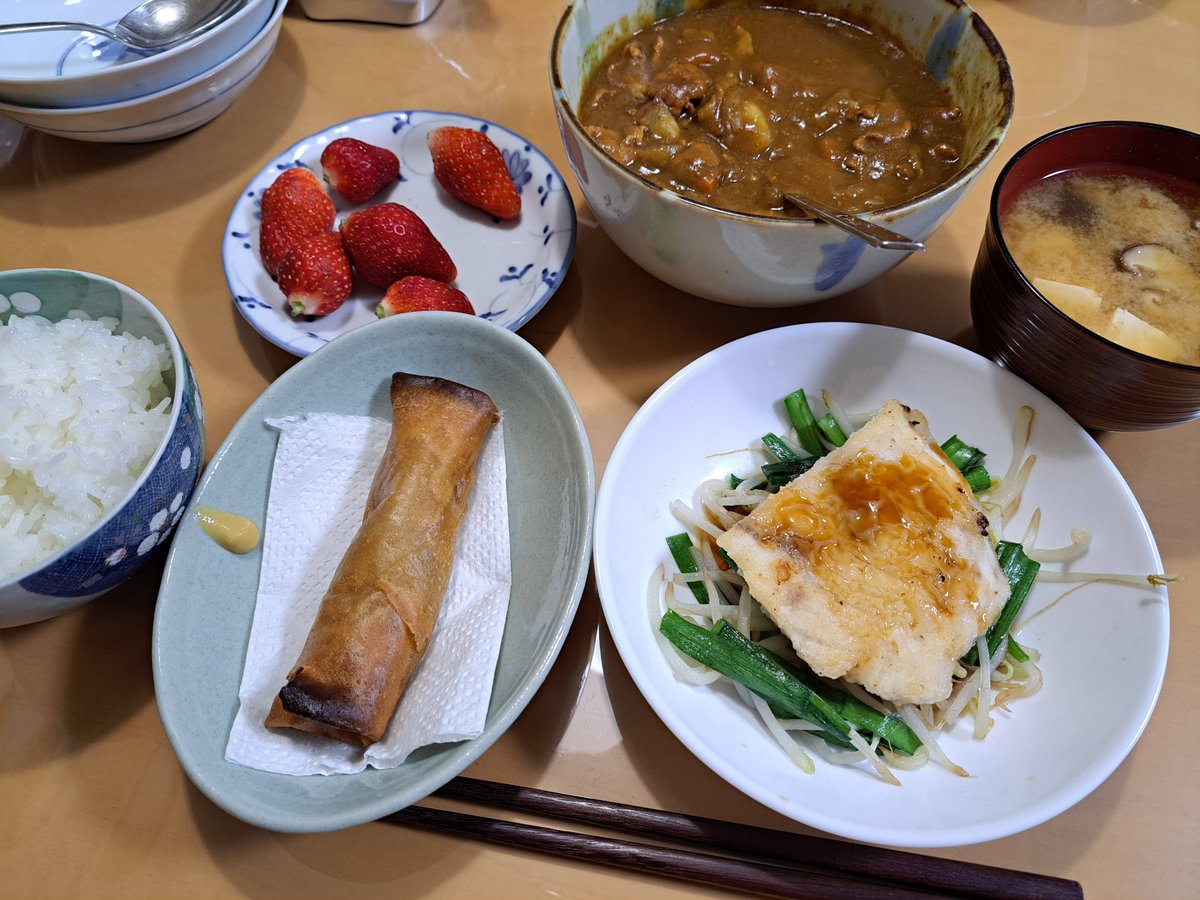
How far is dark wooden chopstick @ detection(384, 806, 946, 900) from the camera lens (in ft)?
3.69

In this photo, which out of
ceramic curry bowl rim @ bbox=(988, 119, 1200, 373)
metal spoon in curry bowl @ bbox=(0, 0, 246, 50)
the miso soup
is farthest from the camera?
metal spoon in curry bowl @ bbox=(0, 0, 246, 50)

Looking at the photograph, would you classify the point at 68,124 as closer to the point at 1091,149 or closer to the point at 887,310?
the point at 887,310

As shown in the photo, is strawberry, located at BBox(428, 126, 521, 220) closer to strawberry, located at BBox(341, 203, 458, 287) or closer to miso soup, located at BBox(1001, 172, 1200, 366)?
strawberry, located at BBox(341, 203, 458, 287)

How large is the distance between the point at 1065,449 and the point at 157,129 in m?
1.98

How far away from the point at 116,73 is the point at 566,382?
3.56ft

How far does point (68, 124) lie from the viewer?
1723 millimetres

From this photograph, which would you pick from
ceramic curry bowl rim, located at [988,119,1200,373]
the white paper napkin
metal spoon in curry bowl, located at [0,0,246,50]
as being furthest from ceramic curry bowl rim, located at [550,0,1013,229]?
metal spoon in curry bowl, located at [0,0,246,50]

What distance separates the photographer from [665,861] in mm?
1141

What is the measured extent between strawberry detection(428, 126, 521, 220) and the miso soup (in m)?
0.96

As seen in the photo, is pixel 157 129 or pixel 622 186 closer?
pixel 622 186

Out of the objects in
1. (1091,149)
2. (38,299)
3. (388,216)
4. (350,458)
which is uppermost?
(1091,149)

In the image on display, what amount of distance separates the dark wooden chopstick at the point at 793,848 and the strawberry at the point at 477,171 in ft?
3.72

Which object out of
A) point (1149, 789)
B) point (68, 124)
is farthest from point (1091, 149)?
point (68, 124)

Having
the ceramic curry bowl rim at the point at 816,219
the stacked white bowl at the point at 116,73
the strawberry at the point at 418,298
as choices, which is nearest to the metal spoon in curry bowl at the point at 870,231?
the ceramic curry bowl rim at the point at 816,219
